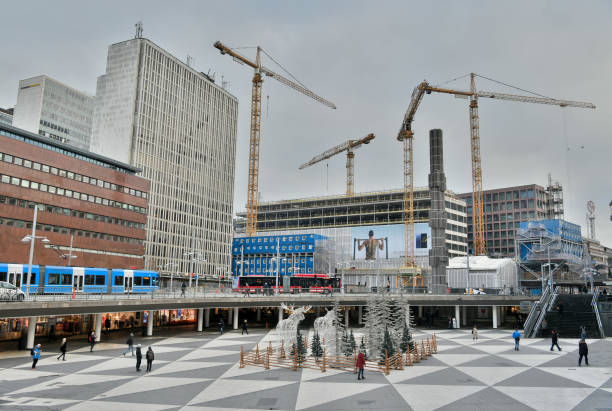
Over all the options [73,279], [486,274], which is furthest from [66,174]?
[486,274]

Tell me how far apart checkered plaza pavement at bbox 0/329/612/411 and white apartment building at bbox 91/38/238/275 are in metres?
82.1

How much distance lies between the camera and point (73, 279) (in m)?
46.2

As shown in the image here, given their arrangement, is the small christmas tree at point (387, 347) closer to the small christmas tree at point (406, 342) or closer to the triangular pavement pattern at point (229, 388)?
the small christmas tree at point (406, 342)

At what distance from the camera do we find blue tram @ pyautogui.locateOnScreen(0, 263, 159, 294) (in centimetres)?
4172

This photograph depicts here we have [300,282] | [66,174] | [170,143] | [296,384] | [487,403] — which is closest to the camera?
[487,403]

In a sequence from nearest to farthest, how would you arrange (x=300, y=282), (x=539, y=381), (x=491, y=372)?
(x=539, y=381)
(x=491, y=372)
(x=300, y=282)

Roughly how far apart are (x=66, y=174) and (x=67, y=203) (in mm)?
4437

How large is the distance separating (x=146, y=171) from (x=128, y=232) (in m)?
40.5

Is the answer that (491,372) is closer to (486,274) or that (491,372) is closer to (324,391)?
(324,391)

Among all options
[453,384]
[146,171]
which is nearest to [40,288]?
[453,384]

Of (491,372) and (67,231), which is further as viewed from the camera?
(67,231)

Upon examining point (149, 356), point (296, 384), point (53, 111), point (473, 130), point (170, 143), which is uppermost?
point (53, 111)

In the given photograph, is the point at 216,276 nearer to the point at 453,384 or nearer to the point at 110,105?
the point at 110,105

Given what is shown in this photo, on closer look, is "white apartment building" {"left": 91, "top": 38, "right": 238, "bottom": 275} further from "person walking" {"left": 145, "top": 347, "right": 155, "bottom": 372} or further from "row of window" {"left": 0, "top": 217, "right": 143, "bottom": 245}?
"person walking" {"left": 145, "top": 347, "right": 155, "bottom": 372}
